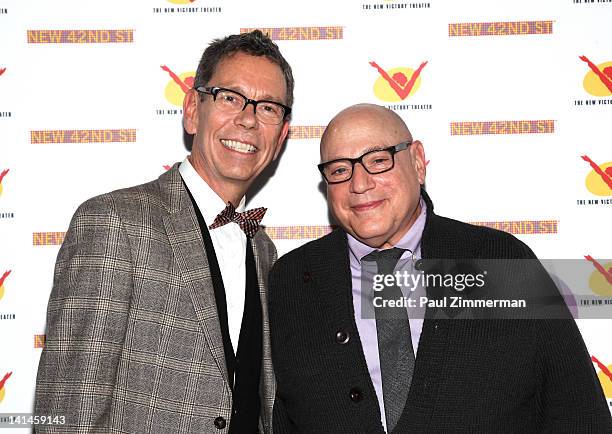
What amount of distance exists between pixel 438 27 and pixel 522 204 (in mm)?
1041

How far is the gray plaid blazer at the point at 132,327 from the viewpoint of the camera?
2021 mm

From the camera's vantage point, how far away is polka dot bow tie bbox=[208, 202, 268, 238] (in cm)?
248

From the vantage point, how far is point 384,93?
128 inches

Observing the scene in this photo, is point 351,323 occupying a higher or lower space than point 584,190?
lower

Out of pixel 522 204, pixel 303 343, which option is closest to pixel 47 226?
pixel 303 343

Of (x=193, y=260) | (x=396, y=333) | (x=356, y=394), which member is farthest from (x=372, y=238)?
(x=193, y=260)

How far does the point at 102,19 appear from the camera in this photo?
325cm

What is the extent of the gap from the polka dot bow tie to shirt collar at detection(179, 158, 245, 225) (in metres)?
0.03

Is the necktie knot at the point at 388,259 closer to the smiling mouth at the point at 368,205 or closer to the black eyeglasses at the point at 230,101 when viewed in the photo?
the smiling mouth at the point at 368,205

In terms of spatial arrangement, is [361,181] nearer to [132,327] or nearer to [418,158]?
[418,158]

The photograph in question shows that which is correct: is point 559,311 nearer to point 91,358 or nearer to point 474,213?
point 474,213

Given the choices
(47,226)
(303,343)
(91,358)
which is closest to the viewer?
(91,358)

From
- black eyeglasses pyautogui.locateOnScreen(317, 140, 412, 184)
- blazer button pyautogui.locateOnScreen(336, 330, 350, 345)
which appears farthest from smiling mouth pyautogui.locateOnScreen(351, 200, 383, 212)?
blazer button pyautogui.locateOnScreen(336, 330, 350, 345)

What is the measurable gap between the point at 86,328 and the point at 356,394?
95 cm
